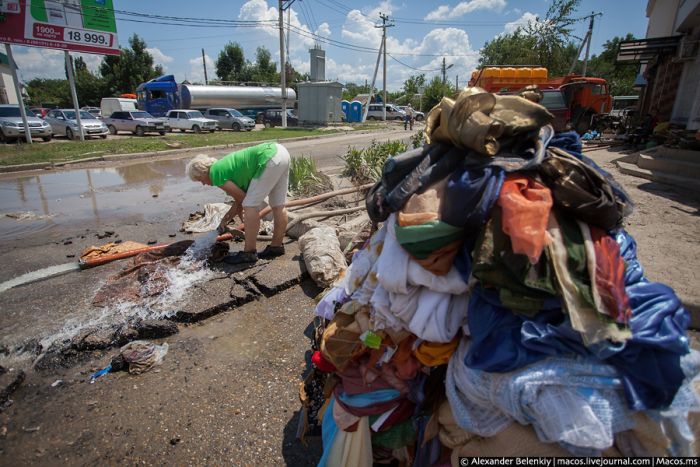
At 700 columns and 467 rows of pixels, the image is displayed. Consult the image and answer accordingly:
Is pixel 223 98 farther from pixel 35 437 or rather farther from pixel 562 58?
pixel 35 437

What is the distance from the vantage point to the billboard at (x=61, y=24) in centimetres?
1355

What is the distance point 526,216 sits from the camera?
1.28 metres

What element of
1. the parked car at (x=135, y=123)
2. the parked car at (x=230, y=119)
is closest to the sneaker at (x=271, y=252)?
the parked car at (x=135, y=123)

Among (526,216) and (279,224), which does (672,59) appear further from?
(526,216)

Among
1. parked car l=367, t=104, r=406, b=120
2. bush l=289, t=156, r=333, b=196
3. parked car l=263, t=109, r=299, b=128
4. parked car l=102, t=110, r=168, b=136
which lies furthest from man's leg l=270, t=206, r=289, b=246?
parked car l=367, t=104, r=406, b=120

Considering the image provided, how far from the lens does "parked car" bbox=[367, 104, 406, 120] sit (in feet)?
121

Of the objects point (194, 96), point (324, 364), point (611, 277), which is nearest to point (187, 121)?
point (194, 96)

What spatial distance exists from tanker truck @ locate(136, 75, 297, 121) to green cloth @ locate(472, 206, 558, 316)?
97.3 feet

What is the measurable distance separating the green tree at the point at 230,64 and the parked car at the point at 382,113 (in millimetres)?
22611

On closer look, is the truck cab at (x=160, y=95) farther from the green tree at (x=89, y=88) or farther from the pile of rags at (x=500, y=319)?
the pile of rags at (x=500, y=319)

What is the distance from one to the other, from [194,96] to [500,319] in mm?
29809

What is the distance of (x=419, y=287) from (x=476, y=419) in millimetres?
524

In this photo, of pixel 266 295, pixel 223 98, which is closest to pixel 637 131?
pixel 266 295

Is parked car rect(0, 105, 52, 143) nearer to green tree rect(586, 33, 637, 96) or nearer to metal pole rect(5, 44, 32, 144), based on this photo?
metal pole rect(5, 44, 32, 144)
